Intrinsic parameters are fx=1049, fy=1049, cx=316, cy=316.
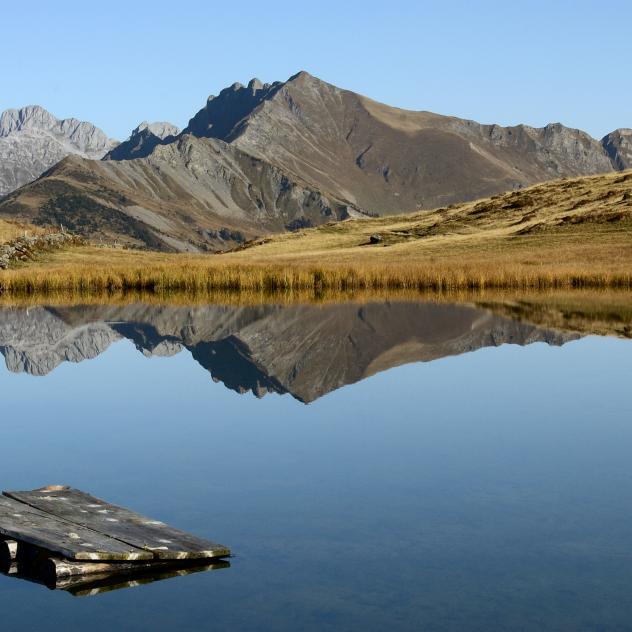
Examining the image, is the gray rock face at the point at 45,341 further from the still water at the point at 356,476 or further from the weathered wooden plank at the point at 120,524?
the weathered wooden plank at the point at 120,524

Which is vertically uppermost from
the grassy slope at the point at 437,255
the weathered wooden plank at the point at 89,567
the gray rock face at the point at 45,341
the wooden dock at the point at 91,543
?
the grassy slope at the point at 437,255

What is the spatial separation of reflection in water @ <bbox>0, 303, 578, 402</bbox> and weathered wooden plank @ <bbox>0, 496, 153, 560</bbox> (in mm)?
11719

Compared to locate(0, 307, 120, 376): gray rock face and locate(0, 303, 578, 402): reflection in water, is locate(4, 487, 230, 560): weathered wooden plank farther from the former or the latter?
locate(0, 307, 120, 376): gray rock face

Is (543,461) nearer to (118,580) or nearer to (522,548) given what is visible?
(522,548)

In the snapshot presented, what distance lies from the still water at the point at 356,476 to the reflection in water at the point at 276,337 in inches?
8.6

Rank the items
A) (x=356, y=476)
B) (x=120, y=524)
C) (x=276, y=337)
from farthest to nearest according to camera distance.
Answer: (x=276, y=337) → (x=356, y=476) → (x=120, y=524)

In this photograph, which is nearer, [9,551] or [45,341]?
[9,551]

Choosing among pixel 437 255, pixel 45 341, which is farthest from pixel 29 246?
pixel 45 341

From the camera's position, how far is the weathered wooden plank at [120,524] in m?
11.4

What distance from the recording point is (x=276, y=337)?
35.8 metres

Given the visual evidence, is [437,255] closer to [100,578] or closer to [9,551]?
[9,551]

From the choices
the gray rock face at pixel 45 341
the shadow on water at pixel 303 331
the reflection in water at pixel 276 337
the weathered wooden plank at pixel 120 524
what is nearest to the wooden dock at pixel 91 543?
the weathered wooden plank at pixel 120 524

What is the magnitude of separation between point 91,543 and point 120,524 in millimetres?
918

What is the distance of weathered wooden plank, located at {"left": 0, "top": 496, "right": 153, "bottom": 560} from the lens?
11.1m
